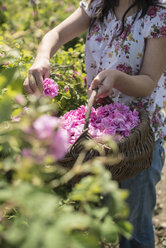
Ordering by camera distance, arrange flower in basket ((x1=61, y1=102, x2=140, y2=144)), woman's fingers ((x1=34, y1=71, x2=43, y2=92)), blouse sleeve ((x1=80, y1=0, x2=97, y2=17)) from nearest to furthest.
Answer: flower in basket ((x1=61, y1=102, x2=140, y2=144)) < woman's fingers ((x1=34, y1=71, x2=43, y2=92)) < blouse sleeve ((x1=80, y1=0, x2=97, y2=17))

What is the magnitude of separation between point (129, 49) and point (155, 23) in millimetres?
149

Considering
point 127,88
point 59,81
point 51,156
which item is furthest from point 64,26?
point 51,156

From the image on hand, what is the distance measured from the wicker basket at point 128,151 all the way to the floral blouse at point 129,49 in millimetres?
328

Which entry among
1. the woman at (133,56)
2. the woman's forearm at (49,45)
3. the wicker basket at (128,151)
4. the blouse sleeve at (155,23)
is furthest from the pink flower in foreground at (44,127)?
the blouse sleeve at (155,23)

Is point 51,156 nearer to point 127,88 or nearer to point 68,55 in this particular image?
point 127,88

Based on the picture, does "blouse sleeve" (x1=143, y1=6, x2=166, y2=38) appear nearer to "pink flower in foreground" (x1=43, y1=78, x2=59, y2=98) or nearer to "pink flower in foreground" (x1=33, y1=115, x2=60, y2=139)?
"pink flower in foreground" (x1=43, y1=78, x2=59, y2=98)

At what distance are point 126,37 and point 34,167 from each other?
1.04 meters

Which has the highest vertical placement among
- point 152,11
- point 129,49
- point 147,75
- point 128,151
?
point 152,11

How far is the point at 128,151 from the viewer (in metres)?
0.93

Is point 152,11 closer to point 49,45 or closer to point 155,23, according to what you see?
point 155,23

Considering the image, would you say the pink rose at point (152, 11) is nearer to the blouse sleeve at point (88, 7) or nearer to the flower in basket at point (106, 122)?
the blouse sleeve at point (88, 7)

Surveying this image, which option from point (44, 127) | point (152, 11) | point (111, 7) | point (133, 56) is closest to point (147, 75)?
point (133, 56)

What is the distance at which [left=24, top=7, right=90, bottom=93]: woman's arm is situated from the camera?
40.8 inches

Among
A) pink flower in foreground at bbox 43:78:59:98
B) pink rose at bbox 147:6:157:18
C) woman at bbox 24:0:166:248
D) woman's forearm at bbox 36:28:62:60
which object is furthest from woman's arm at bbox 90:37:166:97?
woman's forearm at bbox 36:28:62:60
